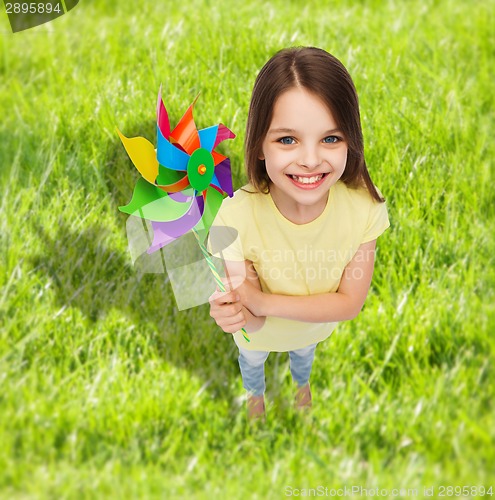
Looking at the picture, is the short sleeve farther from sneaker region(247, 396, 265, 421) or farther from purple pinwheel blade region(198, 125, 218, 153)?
sneaker region(247, 396, 265, 421)

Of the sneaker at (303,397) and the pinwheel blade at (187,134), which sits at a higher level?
the pinwheel blade at (187,134)

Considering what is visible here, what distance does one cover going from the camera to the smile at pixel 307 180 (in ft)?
5.84

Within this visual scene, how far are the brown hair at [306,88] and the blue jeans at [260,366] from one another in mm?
519

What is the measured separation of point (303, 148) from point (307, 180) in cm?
7

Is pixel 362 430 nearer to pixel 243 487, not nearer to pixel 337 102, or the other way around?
pixel 243 487

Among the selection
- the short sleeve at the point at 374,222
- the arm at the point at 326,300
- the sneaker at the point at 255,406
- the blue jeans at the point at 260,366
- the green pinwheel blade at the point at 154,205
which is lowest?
the sneaker at the point at 255,406

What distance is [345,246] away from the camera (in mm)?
1903

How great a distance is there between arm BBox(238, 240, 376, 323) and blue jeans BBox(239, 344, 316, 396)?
8.0 inches

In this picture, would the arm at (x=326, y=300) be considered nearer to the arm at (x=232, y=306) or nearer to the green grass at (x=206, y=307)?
the arm at (x=232, y=306)

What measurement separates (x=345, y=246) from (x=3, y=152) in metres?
1.53

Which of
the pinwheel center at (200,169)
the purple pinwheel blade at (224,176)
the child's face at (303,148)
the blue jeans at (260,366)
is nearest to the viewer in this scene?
the child's face at (303,148)

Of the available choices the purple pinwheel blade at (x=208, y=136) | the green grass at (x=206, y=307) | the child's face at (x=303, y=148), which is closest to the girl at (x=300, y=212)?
the child's face at (x=303, y=148)

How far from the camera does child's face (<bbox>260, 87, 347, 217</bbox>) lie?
1.73m

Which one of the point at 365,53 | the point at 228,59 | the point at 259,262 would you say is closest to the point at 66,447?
the point at 259,262
